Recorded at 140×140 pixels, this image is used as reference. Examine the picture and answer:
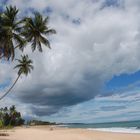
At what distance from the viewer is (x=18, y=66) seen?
4344cm

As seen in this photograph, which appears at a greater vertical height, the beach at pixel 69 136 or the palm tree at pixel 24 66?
the palm tree at pixel 24 66

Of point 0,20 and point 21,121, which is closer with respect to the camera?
point 0,20

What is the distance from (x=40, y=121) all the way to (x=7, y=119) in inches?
2514

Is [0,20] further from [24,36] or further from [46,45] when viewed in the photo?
[46,45]

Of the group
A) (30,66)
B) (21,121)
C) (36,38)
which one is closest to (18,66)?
(30,66)

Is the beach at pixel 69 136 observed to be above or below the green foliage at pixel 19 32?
below

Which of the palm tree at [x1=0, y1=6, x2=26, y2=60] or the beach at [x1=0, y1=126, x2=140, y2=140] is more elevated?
the palm tree at [x1=0, y1=6, x2=26, y2=60]

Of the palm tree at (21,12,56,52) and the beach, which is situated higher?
the palm tree at (21,12,56,52)

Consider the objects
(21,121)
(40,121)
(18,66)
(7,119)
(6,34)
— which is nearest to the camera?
(6,34)

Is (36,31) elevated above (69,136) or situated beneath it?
elevated above

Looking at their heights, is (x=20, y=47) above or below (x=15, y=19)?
below

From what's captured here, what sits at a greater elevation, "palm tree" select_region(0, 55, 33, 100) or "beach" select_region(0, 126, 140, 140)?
"palm tree" select_region(0, 55, 33, 100)

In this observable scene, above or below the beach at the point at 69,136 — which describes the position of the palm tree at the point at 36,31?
above

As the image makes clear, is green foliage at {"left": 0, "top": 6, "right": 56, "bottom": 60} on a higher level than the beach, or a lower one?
higher
